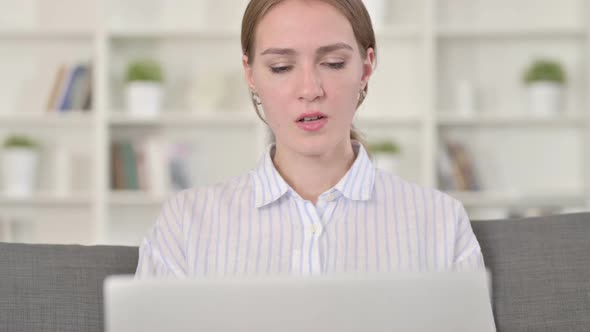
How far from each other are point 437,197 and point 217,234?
1.39 feet

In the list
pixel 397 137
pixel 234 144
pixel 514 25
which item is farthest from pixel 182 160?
pixel 514 25

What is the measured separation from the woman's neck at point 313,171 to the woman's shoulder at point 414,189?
0.24 feet

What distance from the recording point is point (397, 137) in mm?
4371

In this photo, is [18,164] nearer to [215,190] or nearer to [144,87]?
[144,87]

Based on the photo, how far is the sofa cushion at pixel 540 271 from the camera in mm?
1619

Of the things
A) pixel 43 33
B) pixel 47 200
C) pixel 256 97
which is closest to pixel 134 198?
pixel 47 200

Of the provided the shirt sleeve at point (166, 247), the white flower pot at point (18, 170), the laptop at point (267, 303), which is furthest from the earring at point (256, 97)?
the white flower pot at point (18, 170)

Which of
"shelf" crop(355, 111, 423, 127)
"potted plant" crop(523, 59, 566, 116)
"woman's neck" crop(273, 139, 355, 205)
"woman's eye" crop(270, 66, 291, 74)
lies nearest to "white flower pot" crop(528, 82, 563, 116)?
"potted plant" crop(523, 59, 566, 116)

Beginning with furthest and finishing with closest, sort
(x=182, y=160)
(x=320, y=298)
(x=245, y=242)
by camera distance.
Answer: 1. (x=182, y=160)
2. (x=245, y=242)
3. (x=320, y=298)

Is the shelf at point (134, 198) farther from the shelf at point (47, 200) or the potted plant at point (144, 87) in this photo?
the potted plant at point (144, 87)

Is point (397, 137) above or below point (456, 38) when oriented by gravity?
below

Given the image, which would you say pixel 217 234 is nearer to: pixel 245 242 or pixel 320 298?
pixel 245 242

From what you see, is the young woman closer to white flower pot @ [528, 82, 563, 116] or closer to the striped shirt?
the striped shirt

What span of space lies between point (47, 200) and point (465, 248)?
303 centimetres
